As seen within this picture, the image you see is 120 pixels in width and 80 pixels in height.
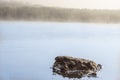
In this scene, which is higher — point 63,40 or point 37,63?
point 63,40

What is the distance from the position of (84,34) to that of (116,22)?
7.0 inches

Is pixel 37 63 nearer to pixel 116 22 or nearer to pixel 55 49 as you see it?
pixel 55 49

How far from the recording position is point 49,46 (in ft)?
3.63

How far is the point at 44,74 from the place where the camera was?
110 cm

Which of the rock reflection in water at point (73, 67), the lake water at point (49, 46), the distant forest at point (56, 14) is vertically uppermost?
the distant forest at point (56, 14)

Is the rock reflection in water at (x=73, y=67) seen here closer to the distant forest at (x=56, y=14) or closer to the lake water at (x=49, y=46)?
the lake water at (x=49, y=46)

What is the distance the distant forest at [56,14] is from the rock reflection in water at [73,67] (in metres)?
0.20

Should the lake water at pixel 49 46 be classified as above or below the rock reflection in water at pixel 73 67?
above

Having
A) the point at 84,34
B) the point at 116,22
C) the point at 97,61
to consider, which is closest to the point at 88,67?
the point at 97,61

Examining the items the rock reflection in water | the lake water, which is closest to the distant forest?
the lake water

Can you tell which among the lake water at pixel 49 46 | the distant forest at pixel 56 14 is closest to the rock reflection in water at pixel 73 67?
the lake water at pixel 49 46

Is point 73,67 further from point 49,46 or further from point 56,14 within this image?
point 56,14

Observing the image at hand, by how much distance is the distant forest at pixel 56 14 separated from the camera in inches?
42.9

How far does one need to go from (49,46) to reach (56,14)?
164 millimetres
